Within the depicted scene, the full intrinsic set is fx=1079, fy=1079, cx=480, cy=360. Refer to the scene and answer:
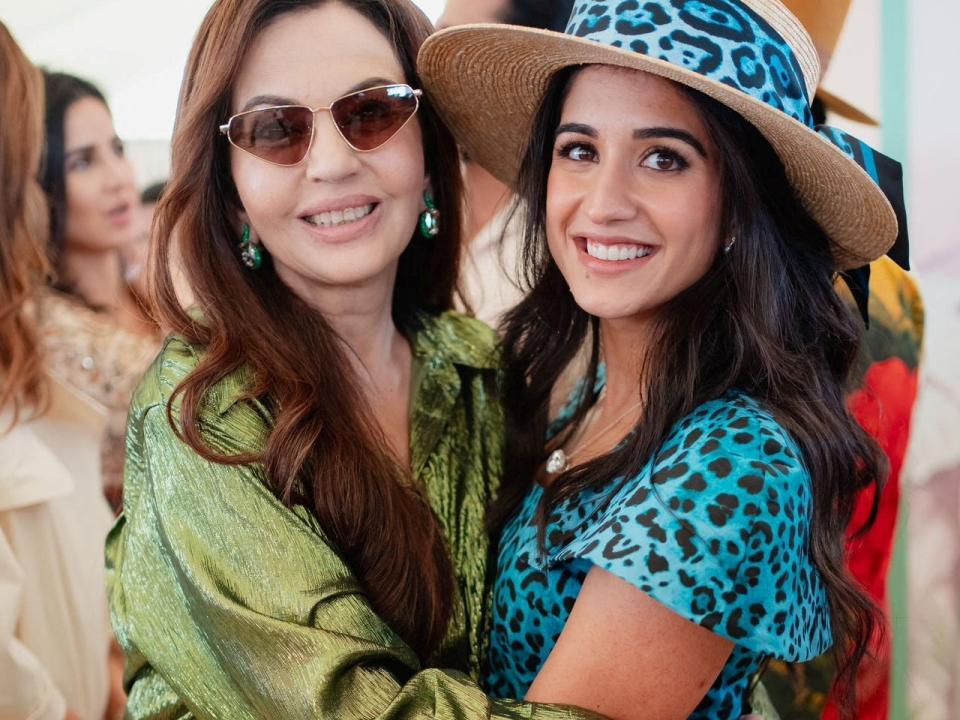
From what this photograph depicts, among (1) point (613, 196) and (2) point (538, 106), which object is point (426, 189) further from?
(1) point (613, 196)

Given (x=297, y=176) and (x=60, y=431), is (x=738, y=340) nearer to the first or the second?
(x=297, y=176)

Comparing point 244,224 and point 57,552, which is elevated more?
point 244,224

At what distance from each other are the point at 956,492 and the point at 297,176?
183 centimetres

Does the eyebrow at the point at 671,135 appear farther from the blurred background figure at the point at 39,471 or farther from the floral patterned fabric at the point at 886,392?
the blurred background figure at the point at 39,471

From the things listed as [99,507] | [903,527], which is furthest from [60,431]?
[903,527]

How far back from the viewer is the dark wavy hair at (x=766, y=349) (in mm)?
1739

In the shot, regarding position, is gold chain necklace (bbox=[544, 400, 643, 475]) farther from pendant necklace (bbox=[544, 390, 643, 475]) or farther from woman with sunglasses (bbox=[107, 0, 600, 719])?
woman with sunglasses (bbox=[107, 0, 600, 719])

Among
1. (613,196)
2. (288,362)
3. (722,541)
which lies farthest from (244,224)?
(722,541)

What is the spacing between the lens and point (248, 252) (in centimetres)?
210

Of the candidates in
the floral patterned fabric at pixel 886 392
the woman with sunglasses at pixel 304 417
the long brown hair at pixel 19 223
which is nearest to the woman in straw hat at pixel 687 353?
the woman with sunglasses at pixel 304 417

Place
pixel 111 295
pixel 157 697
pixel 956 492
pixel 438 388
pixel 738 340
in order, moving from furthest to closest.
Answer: pixel 111 295
pixel 956 492
pixel 438 388
pixel 157 697
pixel 738 340

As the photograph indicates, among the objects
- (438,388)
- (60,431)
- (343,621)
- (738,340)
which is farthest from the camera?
(60,431)

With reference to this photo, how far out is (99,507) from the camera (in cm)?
326

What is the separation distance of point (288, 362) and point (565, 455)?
0.58m
